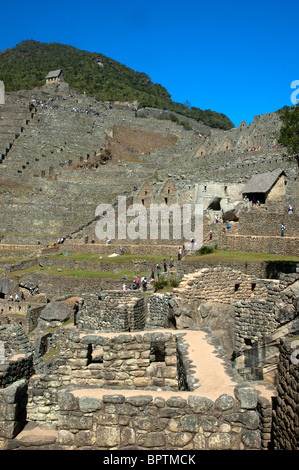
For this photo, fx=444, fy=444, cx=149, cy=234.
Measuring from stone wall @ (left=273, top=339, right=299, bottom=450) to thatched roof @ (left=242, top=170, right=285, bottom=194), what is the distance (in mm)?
26516

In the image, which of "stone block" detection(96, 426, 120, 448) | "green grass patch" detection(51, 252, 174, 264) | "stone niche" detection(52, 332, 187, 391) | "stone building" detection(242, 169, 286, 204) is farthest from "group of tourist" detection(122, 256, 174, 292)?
"stone block" detection(96, 426, 120, 448)

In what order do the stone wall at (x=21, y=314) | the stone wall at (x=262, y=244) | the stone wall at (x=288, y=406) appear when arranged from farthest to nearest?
1. the stone wall at (x=21, y=314)
2. the stone wall at (x=262, y=244)
3. the stone wall at (x=288, y=406)

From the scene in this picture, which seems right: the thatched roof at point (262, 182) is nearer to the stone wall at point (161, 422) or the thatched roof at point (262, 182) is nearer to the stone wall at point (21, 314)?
the stone wall at point (21, 314)

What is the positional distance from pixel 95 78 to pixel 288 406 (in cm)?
11719

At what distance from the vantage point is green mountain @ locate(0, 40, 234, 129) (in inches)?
4003

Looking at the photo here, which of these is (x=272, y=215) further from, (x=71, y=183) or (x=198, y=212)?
(x=71, y=183)

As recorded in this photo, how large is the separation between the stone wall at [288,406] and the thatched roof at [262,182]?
26.5 m

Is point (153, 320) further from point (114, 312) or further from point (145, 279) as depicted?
point (145, 279)

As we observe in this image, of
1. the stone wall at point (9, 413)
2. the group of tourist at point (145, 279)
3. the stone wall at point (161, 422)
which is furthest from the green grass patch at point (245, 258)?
→ the stone wall at point (9, 413)

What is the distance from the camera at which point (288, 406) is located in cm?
449

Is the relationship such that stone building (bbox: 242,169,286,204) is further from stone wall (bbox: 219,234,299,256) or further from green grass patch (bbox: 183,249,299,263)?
green grass patch (bbox: 183,249,299,263)

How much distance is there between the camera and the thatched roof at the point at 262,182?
99.8 ft

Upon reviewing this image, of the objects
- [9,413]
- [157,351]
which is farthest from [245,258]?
[9,413]

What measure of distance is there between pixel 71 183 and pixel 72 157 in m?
11.7
